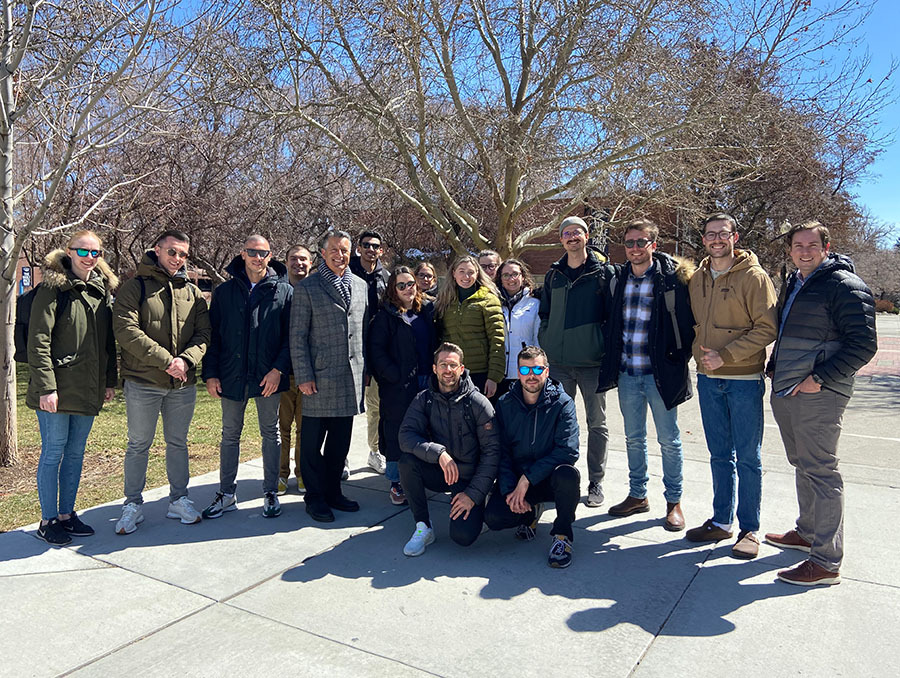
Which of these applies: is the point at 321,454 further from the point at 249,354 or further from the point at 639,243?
the point at 639,243

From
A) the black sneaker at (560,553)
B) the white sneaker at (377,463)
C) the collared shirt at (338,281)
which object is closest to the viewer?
the black sneaker at (560,553)

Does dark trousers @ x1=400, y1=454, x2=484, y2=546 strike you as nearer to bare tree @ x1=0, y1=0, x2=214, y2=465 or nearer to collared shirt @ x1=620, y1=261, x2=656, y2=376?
collared shirt @ x1=620, y1=261, x2=656, y2=376

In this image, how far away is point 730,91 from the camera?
1057 cm

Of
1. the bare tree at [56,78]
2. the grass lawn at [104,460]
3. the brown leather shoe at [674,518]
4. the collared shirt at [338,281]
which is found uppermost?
the bare tree at [56,78]

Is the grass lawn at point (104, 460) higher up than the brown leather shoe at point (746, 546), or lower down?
higher up

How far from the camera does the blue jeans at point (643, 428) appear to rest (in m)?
4.58

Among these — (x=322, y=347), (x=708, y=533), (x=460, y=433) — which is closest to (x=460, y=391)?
(x=460, y=433)

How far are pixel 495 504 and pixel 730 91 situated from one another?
9.00m

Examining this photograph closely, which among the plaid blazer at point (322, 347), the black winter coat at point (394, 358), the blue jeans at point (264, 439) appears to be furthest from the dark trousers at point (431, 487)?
the blue jeans at point (264, 439)

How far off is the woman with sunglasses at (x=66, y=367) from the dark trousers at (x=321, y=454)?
53.6 inches

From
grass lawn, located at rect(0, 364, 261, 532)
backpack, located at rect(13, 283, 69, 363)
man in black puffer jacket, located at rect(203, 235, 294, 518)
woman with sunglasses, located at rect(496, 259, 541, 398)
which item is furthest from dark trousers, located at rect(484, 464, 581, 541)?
grass lawn, located at rect(0, 364, 261, 532)

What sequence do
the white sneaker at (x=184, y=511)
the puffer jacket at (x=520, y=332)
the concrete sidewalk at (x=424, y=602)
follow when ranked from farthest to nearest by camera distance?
the puffer jacket at (x=520, y=332) < the white sneaker at (x=184, y=511) < the concrete sidewalk at (x=424, y=602)

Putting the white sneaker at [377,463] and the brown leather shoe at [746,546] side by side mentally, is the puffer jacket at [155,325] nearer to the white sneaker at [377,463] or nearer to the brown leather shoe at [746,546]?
the white sneaker at [377,463]

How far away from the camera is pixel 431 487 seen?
4461mm
